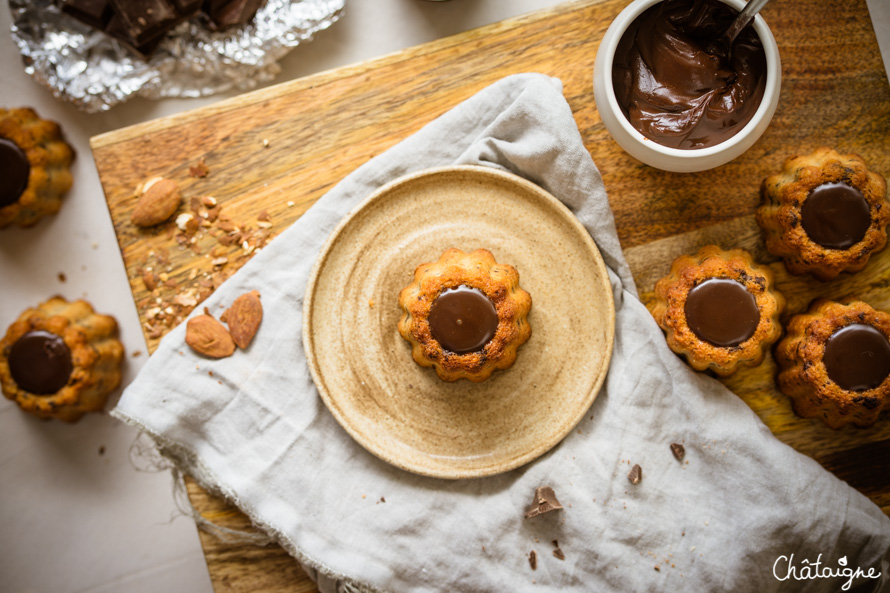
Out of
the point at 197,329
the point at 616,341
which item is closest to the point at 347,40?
the point at 197,329

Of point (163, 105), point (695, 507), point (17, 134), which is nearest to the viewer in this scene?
point (695, 507)

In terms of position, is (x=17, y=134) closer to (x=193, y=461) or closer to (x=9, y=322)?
(x=9, y=322)

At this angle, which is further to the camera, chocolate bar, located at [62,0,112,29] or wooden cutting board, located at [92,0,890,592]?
chocolate bar, located at [62,0,112,29]

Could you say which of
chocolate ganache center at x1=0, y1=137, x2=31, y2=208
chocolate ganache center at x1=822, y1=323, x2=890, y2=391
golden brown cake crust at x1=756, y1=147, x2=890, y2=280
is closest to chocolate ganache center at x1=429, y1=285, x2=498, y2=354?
golden brown cake crust at x1=756, y1=147, x2=890, y2=280

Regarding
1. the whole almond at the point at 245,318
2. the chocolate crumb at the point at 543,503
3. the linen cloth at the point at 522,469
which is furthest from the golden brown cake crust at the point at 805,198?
the whole almond at the point at 245,318

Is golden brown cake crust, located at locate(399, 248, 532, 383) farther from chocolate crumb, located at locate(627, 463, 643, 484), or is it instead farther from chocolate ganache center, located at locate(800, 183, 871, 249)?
chocolate ganache center, located at locate(800, 183, 871, 249)

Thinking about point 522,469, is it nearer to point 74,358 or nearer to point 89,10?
point 74,358
